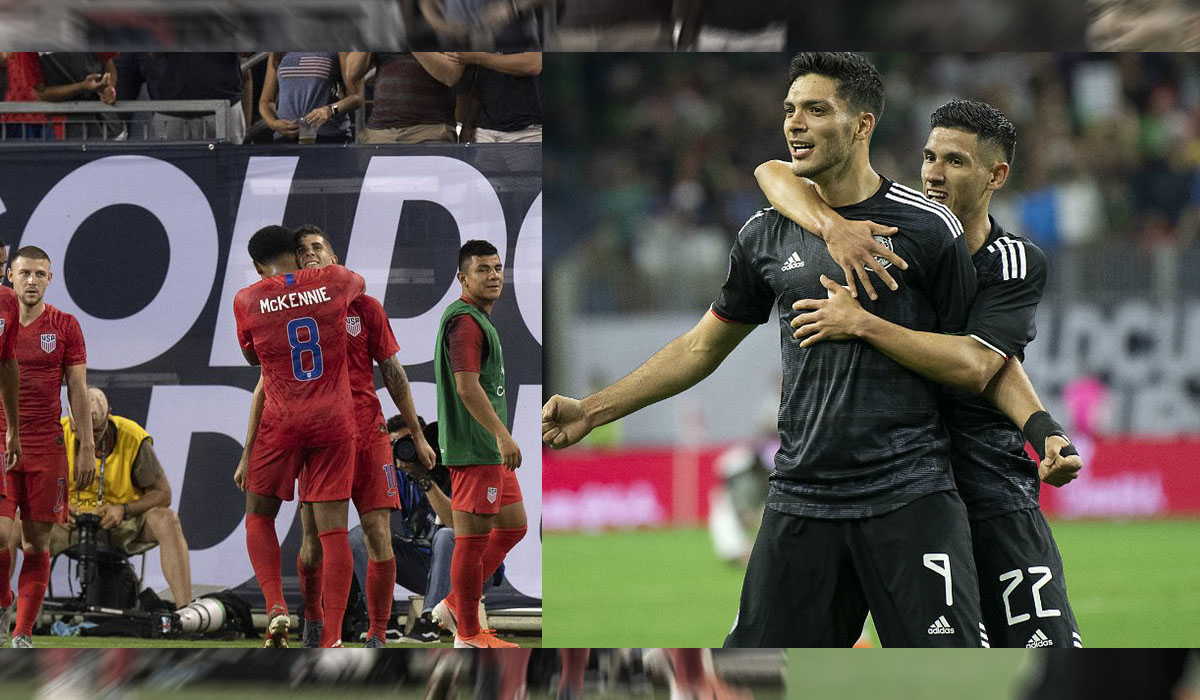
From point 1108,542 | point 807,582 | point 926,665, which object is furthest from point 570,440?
point 1108,542

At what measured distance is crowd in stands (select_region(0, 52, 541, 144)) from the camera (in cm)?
409

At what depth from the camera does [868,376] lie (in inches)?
119

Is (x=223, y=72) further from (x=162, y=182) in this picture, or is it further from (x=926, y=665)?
(x=926, y=665)

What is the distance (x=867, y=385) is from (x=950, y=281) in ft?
1.13

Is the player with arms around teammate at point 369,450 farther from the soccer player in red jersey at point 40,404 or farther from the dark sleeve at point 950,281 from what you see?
the dark sleeve at point 950,281

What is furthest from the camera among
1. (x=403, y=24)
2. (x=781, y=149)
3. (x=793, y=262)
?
(x=781, y=149)

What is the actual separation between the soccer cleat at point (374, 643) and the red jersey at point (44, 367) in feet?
4.01

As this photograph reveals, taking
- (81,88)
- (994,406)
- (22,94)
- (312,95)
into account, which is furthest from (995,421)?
(22,94)

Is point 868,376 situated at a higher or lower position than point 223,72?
lower

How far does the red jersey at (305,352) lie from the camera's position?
404cm

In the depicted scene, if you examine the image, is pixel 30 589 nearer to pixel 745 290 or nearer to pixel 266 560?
pixel 266 560

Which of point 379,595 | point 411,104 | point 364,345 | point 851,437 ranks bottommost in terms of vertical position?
point 379,595

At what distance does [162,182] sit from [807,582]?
100 inches

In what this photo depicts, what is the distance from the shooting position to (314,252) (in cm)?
410
